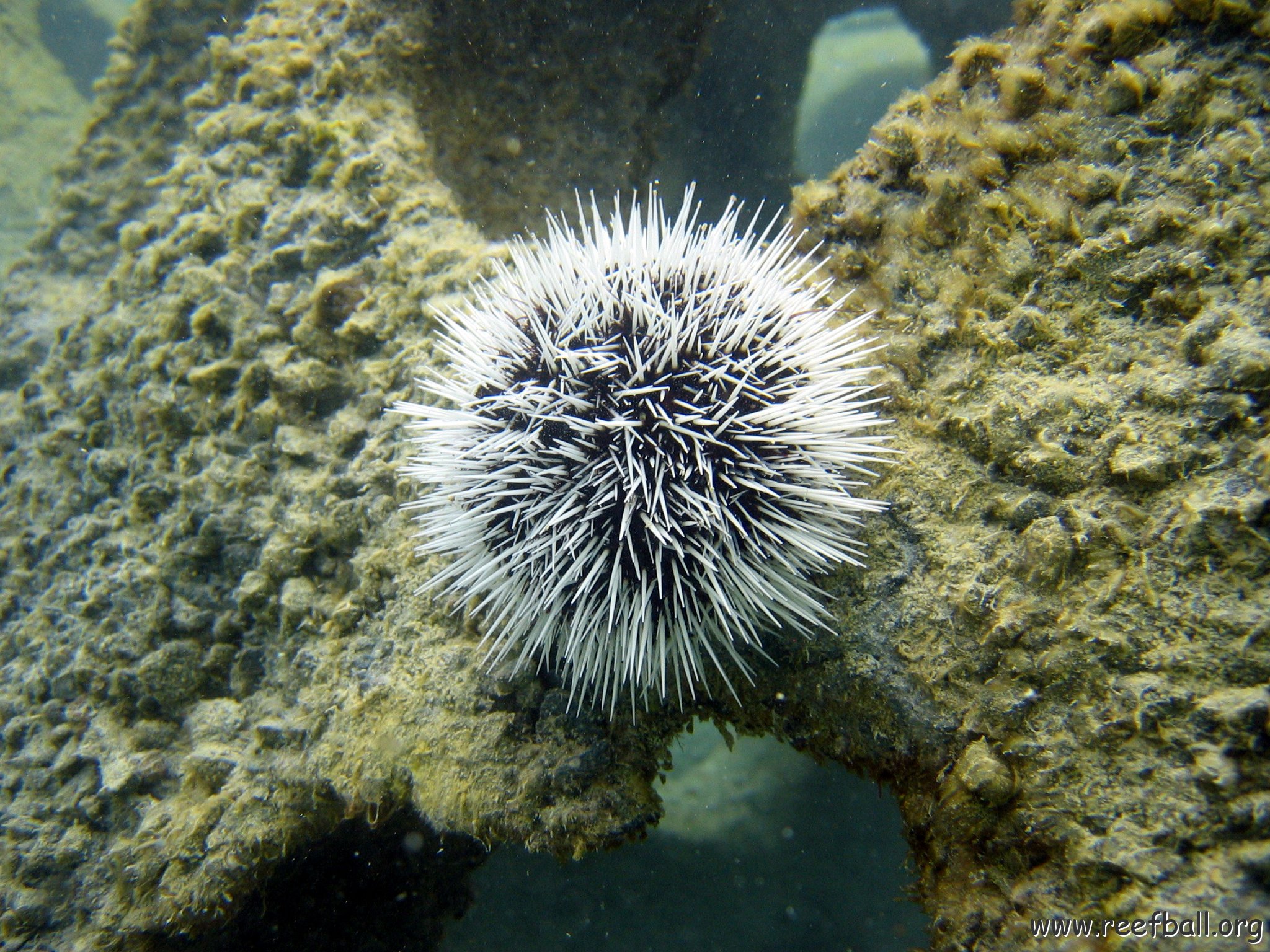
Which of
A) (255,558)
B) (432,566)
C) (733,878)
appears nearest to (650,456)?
(432,566)

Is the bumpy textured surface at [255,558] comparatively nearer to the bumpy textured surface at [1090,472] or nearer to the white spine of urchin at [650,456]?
the white spine of urchin at [650,456]

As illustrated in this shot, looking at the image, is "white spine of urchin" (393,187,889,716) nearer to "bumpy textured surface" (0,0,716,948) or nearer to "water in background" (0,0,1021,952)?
"bumpy textured surface" (0,0,716,948)

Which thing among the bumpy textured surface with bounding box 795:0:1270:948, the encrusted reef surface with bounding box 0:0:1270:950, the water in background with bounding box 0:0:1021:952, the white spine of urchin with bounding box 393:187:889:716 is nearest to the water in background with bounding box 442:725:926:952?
the water in background with bounding box 0:0:1021:952

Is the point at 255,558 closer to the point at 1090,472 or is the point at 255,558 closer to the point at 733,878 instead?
the point at 1090,472

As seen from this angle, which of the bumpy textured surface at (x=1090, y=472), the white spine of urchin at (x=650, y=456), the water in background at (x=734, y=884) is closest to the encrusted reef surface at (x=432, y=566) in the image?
the bumpy textured surface at (x=1090, y=472)

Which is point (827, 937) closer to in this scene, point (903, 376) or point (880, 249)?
point (903, 376)

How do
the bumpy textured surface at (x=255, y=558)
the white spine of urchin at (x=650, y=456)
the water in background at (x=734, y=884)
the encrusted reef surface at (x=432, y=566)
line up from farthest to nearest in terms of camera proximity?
the water in background at (x=734, y=884) < the bumpy textured surface at (x=255, y=558) < the white spine of urchin at (x=650, y=456) < the encrusted reef surface at (x=432, y=566)
